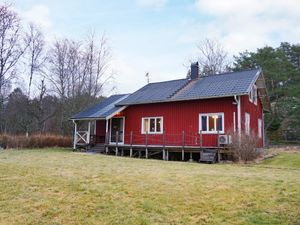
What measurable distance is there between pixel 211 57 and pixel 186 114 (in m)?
19.0

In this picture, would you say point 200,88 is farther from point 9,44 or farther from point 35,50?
point 35,50

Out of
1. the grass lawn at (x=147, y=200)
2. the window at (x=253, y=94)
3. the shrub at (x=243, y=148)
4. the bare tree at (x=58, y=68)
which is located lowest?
the grass lawn at (x=147, y=200)

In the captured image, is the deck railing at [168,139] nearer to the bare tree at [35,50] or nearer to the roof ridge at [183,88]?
the roof ridge at [183,88]

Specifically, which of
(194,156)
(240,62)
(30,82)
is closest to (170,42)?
(240,62)

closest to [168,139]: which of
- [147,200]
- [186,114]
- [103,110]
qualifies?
[186,114]

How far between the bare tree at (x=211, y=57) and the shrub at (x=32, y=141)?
18.1 m

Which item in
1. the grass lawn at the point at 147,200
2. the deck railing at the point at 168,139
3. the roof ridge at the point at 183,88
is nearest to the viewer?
the grass lawn at the point at 147,200

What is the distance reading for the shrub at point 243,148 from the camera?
13.0 metres

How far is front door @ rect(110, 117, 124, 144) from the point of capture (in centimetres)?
2003

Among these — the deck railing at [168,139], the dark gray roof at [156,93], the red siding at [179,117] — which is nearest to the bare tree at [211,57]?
the dark gray roof at [156,93]

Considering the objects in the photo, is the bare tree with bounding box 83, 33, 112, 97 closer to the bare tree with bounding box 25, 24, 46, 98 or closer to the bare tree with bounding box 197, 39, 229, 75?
the bare tree with bounding box 25, 24, 46, 98

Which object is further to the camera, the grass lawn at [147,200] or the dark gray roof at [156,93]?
the dark gray roof at [156,93]

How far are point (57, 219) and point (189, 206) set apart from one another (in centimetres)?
217

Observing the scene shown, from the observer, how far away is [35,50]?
2936 cm
